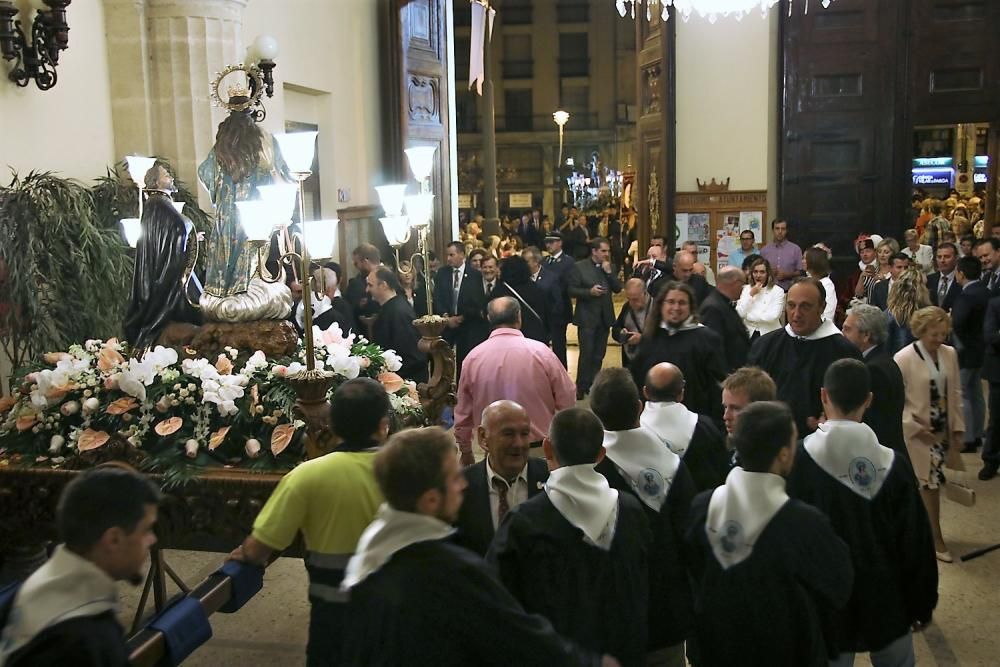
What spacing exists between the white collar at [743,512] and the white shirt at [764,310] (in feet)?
16.9

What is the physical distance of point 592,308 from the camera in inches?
392

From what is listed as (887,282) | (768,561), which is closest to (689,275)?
(887,282)

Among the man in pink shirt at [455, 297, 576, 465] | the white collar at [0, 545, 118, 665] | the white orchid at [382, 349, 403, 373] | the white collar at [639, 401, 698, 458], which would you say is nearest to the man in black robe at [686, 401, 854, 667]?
the white collar at [639, 401, 698, 458]

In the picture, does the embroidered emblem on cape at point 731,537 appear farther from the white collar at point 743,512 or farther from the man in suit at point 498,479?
Answer: the man in suit at point 498,479

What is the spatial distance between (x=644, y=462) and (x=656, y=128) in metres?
10.4

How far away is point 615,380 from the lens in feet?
11.5

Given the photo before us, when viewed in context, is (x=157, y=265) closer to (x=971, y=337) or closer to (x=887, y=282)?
(x=971, y=337)

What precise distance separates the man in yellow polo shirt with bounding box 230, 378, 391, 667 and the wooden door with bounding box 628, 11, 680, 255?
10.5m

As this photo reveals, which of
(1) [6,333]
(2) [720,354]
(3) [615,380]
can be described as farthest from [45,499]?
(2) [720,354]

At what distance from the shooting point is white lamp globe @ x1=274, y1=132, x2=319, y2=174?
4.31 m

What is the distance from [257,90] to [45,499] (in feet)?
7.55

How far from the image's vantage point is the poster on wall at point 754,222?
43.2ft

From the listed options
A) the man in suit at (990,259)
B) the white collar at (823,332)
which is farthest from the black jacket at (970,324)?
the white collar at (823,332)

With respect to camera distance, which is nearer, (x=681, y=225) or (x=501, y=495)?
(x=501, y=495)
